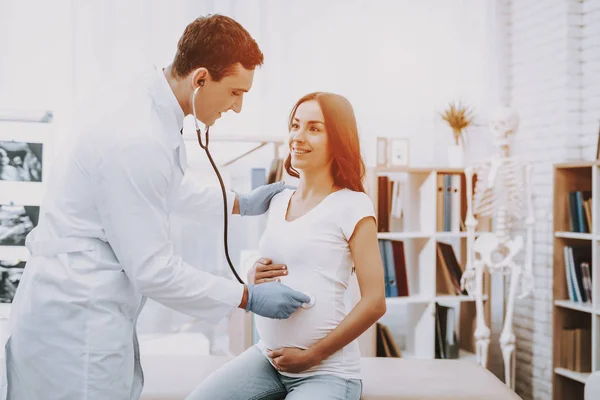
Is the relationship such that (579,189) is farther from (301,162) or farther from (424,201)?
(301,162)

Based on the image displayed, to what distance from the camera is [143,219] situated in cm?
134

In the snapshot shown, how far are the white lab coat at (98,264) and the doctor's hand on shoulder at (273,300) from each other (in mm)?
133

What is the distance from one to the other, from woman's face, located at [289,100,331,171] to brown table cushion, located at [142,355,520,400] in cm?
66

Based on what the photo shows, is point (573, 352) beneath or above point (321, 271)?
beneath

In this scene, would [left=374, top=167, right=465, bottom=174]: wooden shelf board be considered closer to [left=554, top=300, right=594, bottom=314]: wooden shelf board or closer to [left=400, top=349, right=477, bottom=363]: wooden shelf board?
[left=554, top=300, right=594, bottom=314]: wooden shelf board

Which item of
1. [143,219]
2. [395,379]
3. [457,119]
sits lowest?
[395,379]

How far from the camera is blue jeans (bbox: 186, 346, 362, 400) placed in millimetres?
1473

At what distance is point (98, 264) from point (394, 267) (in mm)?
2100

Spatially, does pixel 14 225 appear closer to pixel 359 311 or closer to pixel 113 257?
pixel 113 257

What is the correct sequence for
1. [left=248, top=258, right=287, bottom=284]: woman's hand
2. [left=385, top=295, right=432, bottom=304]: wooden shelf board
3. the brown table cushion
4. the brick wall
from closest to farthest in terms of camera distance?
[left=248, top=258, right=287, bottom=284]: woman's hand, the brown table cushion, [left=385, top=295, right=432, bottom=304]: wooden shelf board, the brick wall

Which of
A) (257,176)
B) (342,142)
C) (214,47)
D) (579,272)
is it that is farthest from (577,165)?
(214,47)

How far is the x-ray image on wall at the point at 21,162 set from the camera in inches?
94.7

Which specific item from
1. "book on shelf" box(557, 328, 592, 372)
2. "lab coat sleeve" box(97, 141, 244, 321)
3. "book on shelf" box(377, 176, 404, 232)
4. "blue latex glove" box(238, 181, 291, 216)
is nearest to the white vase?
"book on shelf" box(377, 176, 404, 232)

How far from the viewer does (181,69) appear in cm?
147
